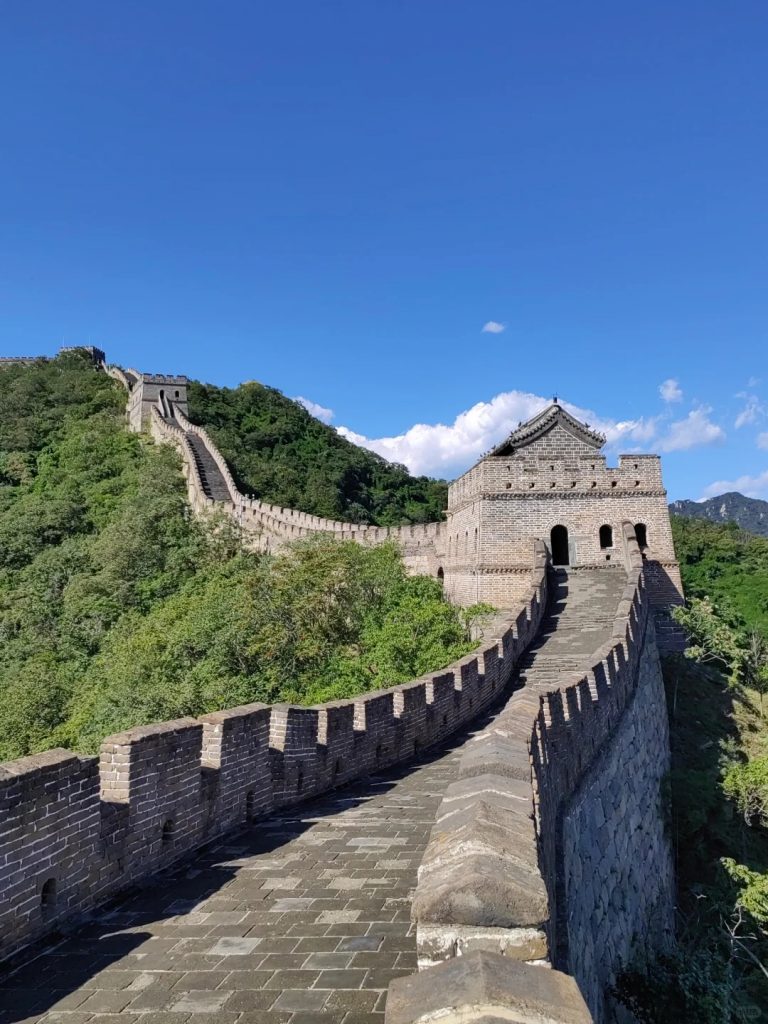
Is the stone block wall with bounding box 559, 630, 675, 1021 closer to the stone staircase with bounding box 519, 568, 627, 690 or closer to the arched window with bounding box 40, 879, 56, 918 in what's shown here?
the stone staircase with bounding box 519, 568, 627, 690

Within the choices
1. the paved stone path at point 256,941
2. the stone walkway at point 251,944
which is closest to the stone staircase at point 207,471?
the paved stone path at point 256,941

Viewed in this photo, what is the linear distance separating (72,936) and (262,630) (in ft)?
42.9

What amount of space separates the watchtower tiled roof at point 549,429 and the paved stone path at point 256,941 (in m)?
17.5

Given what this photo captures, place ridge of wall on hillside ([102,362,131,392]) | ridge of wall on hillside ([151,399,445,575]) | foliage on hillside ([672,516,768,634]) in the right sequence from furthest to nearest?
ridge of wall on hillside ([102,362,131,392]) < foliage on hillside ([672,516,768,634]) < ridge of wall on hillside ([151,399,445,575])

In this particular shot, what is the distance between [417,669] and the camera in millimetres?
15227

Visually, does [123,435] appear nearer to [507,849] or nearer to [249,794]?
[249,794]

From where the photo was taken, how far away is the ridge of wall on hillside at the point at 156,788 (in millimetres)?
4527

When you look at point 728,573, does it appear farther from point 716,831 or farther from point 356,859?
point 356,859

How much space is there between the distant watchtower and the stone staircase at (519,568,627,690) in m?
37.7

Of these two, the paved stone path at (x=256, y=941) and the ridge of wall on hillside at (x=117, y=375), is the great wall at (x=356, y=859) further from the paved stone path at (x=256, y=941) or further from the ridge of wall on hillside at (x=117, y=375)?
the ridge of wall on hillside at (x=117, y=375)

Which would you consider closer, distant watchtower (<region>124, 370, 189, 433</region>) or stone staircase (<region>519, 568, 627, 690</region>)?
stone staircase (<region>519, 568, 627, 690</region>)

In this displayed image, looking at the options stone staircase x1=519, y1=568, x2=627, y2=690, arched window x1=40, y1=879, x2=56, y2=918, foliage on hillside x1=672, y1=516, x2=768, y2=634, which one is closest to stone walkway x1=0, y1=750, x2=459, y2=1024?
arched window x1=40, y1=879, x2=56, y2=918

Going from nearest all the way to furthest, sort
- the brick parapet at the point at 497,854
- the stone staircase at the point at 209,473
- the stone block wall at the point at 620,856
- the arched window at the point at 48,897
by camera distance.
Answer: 1. the brick parapet at the point at 497,854
2. the arched window at the point at 48,897
3. the stone block wall at the point at 620,856
4. the stone staircase at the point at 209,473

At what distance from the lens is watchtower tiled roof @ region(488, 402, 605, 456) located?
23.3 metres
